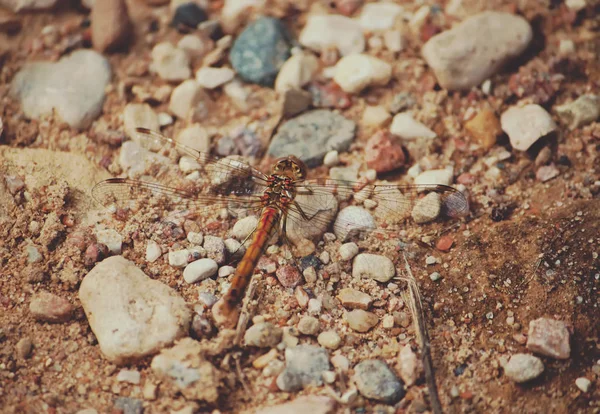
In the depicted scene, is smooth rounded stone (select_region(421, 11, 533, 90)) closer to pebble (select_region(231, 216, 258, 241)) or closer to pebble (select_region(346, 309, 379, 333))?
pebble (select_region(231, 216, 258, 241))

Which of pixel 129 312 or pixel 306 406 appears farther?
pixel 129 312

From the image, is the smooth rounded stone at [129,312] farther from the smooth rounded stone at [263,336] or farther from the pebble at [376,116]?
the pebble at [376,116]

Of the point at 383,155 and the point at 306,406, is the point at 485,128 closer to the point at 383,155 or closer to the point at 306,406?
the point at 383,155

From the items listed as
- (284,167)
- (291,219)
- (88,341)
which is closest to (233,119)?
(284,167)

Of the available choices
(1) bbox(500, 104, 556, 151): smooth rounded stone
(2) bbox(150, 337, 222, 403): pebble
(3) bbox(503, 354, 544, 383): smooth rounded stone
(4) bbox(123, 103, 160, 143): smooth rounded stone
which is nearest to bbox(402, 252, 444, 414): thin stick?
(3) bbox(503, 354, 544, 383): smooth rounded stone

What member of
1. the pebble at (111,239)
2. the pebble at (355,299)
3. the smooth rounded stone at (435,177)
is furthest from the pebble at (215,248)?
the smooth rounded stone at (435,177)

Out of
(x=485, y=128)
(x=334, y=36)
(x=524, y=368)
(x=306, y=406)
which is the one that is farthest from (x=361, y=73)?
(x=306, y=406)
